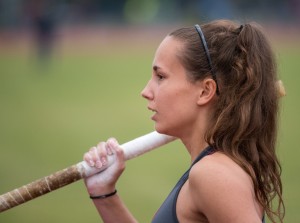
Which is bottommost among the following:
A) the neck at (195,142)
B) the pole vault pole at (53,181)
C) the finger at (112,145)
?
the pole vault pole at (53,181)

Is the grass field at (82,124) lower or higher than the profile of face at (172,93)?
lower

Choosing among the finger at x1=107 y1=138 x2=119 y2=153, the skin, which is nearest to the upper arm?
the skin

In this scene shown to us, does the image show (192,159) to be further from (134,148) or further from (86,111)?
(86,111)

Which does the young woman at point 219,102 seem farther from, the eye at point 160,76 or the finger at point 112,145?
the finger at point 112,145

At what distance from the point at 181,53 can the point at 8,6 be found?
853 inches

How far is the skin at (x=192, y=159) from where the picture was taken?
87.6 inches

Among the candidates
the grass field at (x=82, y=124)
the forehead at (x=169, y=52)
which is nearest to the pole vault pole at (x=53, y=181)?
the forehead at (x=169, y=52)

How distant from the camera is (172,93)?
8.28ft

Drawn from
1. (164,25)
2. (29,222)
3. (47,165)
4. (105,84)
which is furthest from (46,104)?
(164,25)

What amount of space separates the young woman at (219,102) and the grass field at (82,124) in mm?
433

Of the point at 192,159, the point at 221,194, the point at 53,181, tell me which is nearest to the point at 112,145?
the point at 53,181

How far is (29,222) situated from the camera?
6.57 meters

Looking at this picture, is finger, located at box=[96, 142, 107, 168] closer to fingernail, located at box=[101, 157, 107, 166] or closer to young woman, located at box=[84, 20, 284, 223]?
fingernail, located at box=[101, 157, 107, 166]

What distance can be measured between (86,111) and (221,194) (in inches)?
414
